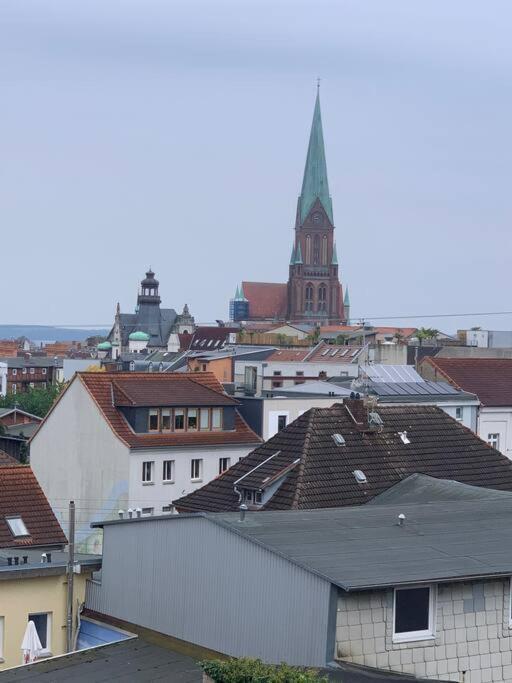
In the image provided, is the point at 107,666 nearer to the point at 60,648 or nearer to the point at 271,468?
the point at 60,648

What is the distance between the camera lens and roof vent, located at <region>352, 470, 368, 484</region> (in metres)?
38.4

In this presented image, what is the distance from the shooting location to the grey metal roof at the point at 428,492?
1263 inches

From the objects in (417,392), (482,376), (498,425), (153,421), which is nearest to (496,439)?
(498,425)

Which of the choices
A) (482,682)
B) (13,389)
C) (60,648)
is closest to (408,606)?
(482,682)

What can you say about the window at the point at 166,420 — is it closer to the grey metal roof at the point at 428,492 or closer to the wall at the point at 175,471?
the wall at the point at 175,471

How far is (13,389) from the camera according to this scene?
166125 mm

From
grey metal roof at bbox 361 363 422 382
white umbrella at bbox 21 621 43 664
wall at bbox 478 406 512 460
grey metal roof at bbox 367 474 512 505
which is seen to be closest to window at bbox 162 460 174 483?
grey metal roof at bbox 361 363 422 382

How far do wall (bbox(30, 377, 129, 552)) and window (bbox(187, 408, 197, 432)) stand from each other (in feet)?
14.2

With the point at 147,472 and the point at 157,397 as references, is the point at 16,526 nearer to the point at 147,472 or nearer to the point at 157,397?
the point at 147,472

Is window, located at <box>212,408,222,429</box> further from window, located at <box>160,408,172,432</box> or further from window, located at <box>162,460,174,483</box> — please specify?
window, located at <box>162,460,174,483</box>

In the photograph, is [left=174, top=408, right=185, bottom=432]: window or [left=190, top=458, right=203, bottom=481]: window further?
[left=174, top=408, right=185, bottom=432]: window

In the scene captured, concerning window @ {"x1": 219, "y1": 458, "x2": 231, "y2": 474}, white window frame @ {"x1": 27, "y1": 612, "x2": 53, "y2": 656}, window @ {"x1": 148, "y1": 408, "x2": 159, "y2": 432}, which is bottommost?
white window frame @ {"x1": 27, "y1": 612, "x2": 53, "y2": 656}

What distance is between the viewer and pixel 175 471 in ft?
190

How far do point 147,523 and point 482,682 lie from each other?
20.6 ft
